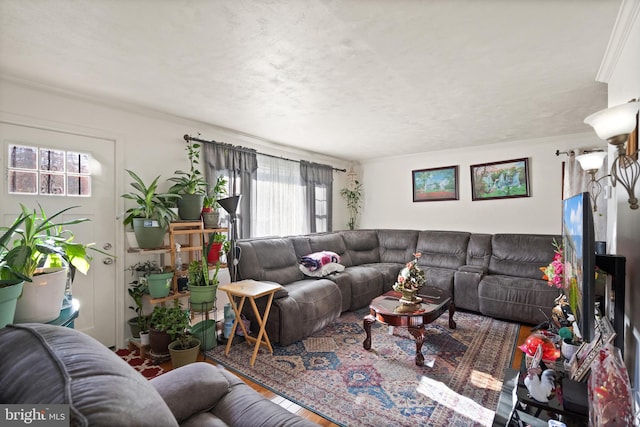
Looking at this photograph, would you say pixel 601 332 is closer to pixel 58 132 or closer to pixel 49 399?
pixel 49 399

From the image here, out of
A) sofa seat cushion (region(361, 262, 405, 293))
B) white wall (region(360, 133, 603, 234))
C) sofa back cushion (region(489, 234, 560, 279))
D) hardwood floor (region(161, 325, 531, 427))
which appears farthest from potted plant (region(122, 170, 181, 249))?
sofa back cushion (region(489, 234, 560, 279))

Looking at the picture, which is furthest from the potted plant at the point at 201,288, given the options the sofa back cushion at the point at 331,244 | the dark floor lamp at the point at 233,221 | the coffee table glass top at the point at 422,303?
the sofa back cushion at the point at 331,244

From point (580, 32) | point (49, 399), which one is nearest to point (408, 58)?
point (580, 32)

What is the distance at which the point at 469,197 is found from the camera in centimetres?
465

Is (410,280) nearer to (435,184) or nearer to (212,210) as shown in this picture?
(212,210)

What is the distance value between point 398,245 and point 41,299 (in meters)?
4.45

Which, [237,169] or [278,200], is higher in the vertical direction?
[237,169]

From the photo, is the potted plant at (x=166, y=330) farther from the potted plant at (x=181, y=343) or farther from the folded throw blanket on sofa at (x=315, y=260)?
the folded throw blanket on sofa at (x=315, y=260)

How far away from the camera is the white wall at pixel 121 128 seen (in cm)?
228

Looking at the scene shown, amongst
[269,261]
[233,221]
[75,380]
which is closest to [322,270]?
[269,261]

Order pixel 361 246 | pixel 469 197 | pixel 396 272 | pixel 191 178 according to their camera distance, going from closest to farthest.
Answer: pixel 191 178
pixel 396 272
pixel 469 197
pixel 361 246

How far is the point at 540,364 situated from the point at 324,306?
205cm

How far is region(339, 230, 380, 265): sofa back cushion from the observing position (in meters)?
4.76

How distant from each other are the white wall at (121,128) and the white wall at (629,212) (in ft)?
10.4
